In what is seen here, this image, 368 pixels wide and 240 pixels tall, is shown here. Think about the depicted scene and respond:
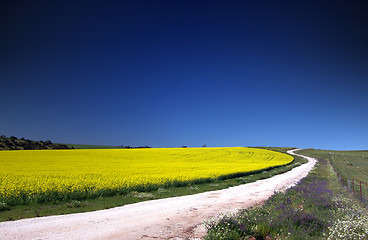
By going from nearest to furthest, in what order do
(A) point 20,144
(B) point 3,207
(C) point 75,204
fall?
(B) point 3,207 → (C) point 75,204 → (A) point 20,144

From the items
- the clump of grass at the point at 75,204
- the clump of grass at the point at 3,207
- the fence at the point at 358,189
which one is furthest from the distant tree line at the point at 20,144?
the fence at the point at 358,189

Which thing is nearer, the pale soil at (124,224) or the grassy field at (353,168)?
the pale soil at (124,224)

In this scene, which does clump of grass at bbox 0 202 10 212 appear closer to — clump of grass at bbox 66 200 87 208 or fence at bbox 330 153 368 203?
clump of grass at bbox 66 200 87 208

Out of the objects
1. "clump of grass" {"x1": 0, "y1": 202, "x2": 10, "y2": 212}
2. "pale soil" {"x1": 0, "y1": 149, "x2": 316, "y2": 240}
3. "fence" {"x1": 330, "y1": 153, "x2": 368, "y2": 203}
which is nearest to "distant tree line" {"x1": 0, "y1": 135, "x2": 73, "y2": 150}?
"clump of grass" {"x1": 0, "y1": 202, "x2": 10, "y2": 212}

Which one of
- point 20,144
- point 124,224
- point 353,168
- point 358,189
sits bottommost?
point 353,168

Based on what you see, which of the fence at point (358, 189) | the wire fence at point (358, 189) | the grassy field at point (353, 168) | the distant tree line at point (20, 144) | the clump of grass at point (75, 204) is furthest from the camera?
the distant tree line at point (20, 144)

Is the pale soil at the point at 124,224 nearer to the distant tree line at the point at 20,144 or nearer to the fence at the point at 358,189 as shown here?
the fence at the point at 358,189

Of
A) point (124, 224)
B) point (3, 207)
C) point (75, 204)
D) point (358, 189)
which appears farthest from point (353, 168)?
point (3, 207)

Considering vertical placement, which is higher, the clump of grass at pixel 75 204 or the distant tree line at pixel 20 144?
the distant tree line at pixel 20 144

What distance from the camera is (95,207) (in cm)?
1168

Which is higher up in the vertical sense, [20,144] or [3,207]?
[20,144]

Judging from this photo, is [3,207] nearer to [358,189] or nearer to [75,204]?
[75,204]

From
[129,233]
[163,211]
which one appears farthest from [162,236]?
[163,211]

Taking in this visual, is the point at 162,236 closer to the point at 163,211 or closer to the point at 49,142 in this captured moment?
the point at 163,211
